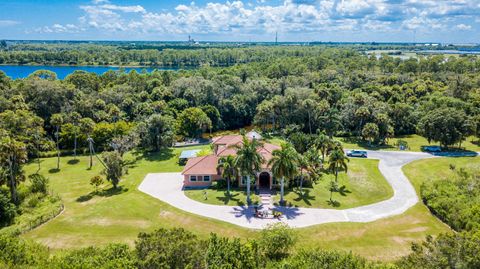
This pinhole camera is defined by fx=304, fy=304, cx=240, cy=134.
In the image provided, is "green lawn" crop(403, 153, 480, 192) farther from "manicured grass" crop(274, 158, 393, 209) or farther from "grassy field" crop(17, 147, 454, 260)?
"grassy field" crop(17, 147, 454, 260)

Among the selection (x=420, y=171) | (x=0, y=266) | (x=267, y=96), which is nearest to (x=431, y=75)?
(x=267, y=96)

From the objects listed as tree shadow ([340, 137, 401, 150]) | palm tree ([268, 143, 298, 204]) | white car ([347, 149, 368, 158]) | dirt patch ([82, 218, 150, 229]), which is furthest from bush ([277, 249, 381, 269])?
tree shadow ([340, 137, 401, 150])

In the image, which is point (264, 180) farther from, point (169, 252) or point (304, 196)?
point (169, 252)

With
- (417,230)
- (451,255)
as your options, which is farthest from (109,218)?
(417,230)

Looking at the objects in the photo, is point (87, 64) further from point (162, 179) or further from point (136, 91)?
point (162, 179)

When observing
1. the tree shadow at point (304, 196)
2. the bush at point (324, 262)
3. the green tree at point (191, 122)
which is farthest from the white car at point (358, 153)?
the bush at point (324, 262)

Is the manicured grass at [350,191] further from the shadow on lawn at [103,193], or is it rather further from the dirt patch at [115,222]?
the shadow on lawn at [103,193]
